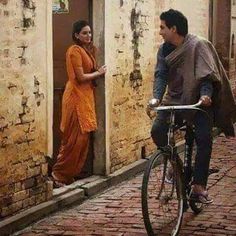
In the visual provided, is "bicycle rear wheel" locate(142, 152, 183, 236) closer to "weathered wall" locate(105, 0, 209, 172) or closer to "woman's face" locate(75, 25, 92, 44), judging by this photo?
"weathered wall" locate(105, 0, 209, 172)

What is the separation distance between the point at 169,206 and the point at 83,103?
6.88 feet

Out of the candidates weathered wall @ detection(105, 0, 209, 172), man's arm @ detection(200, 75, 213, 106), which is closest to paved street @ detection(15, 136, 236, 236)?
weathered wall @ detection(105, 0, 209, 172)

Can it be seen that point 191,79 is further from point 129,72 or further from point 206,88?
point 129,72

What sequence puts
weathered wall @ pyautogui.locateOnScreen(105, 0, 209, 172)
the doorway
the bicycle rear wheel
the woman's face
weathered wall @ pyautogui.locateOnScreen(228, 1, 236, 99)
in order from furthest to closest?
weathered wall @ pyautogui.locateOnScreen(228, 1, 236, 99)
weathered wall @ pyautogui.locateOnScreen(105, 0, 209, 172)
the doorway
the woman's face
the bicycle rear wheel

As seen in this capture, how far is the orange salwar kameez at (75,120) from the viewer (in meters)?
7.45

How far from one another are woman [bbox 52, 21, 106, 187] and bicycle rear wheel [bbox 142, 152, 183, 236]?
1.91m

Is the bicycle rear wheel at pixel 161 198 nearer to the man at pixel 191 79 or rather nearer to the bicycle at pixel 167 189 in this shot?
the bicycle at pixel 167 189

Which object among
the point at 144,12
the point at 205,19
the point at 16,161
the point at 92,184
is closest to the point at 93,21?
the point at 144,12

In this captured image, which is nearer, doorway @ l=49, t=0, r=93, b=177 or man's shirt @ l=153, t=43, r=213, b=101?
man's shirt @ l=153, t=43, r=213, b=101

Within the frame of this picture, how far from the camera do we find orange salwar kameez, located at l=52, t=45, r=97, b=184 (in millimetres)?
7453

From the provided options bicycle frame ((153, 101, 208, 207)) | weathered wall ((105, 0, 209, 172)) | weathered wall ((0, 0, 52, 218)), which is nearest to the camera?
bicycle frame ((153, 101, 208, 207))

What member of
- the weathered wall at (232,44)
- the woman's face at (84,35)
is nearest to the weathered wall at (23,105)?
the woman's face at (84,35)

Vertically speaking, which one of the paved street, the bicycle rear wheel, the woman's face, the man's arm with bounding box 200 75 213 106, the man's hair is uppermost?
the man's hair

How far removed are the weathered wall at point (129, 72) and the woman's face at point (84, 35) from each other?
15.7 inches
